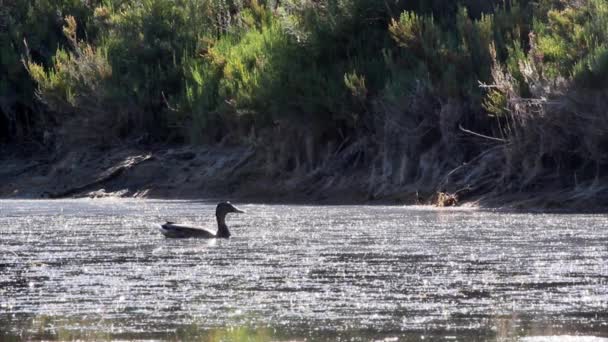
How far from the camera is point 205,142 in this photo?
30531 mm

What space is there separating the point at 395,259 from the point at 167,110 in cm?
1727

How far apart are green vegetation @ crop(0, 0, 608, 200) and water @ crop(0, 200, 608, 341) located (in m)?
2.89

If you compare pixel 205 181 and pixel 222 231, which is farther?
pixel 205 181

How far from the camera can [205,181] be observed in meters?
28.9

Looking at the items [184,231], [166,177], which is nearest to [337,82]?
[166,177]

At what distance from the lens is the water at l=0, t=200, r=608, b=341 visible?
33.4 feet

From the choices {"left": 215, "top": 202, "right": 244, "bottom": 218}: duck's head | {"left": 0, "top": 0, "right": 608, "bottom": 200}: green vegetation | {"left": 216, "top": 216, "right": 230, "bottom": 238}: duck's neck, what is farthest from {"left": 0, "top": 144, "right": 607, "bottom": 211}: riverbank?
{"left": 216, "top": 216, "right": 230, "bottom": 238}: duck's neck

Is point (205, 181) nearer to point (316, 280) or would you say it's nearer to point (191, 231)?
point (191, 231)

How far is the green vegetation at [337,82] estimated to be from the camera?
2331 cm

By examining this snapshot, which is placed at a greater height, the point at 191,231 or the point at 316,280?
the point at 191,231

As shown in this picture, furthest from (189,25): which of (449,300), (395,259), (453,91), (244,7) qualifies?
(449,300)

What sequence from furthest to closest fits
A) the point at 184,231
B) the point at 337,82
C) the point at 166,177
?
the point at 166,177 → the point at 337,82 → the point at 184,231

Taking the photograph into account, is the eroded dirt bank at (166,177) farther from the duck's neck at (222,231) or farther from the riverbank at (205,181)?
the duck's neck at (222,231)

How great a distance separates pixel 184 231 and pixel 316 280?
604 cm
